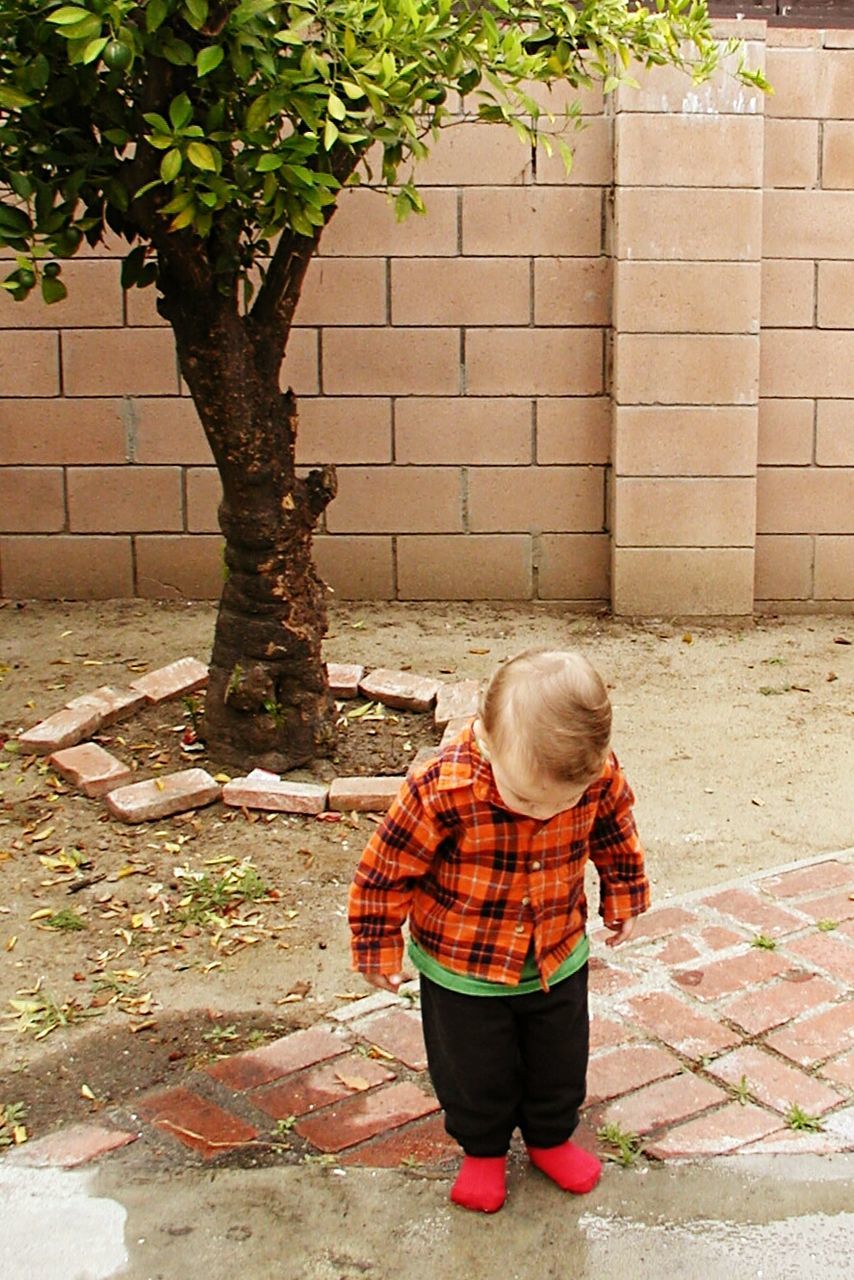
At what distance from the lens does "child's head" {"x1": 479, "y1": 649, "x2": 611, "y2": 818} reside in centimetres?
246

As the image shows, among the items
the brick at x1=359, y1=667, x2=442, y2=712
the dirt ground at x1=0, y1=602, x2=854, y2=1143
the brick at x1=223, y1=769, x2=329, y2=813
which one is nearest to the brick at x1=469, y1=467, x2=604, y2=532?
the dirt ground at x1=0, y1=602, x2=854, y2=1143

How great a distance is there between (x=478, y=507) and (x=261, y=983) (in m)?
3.31

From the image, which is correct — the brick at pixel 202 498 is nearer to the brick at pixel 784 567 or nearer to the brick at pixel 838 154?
the brick at pixel 784 567

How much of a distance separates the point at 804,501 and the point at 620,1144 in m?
4.23

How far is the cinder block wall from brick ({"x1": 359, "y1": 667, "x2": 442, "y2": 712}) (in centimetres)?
126

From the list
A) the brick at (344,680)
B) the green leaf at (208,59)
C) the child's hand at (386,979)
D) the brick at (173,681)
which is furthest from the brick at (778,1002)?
the brick at (173,681)

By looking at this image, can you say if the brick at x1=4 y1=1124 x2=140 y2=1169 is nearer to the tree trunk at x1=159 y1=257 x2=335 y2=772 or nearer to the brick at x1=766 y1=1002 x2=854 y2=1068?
the brick at x1=766 y1=1002 x2=854 y2=1068

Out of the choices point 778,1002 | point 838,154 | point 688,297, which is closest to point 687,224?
point 688,297

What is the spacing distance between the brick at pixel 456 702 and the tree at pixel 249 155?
453mm

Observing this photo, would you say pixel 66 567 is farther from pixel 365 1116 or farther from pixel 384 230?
pixel 365 1116

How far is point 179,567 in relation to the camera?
6.70 metres

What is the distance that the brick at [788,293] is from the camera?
6.52m

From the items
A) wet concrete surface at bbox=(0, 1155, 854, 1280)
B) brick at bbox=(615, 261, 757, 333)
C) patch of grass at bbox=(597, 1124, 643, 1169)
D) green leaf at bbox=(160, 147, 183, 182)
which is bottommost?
wet concrete surface at bbox=(0, 1155, 854, 1280)

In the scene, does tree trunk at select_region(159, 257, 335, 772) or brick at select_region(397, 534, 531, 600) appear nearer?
tree trunk at select_region(159, 257, 335, 772)
